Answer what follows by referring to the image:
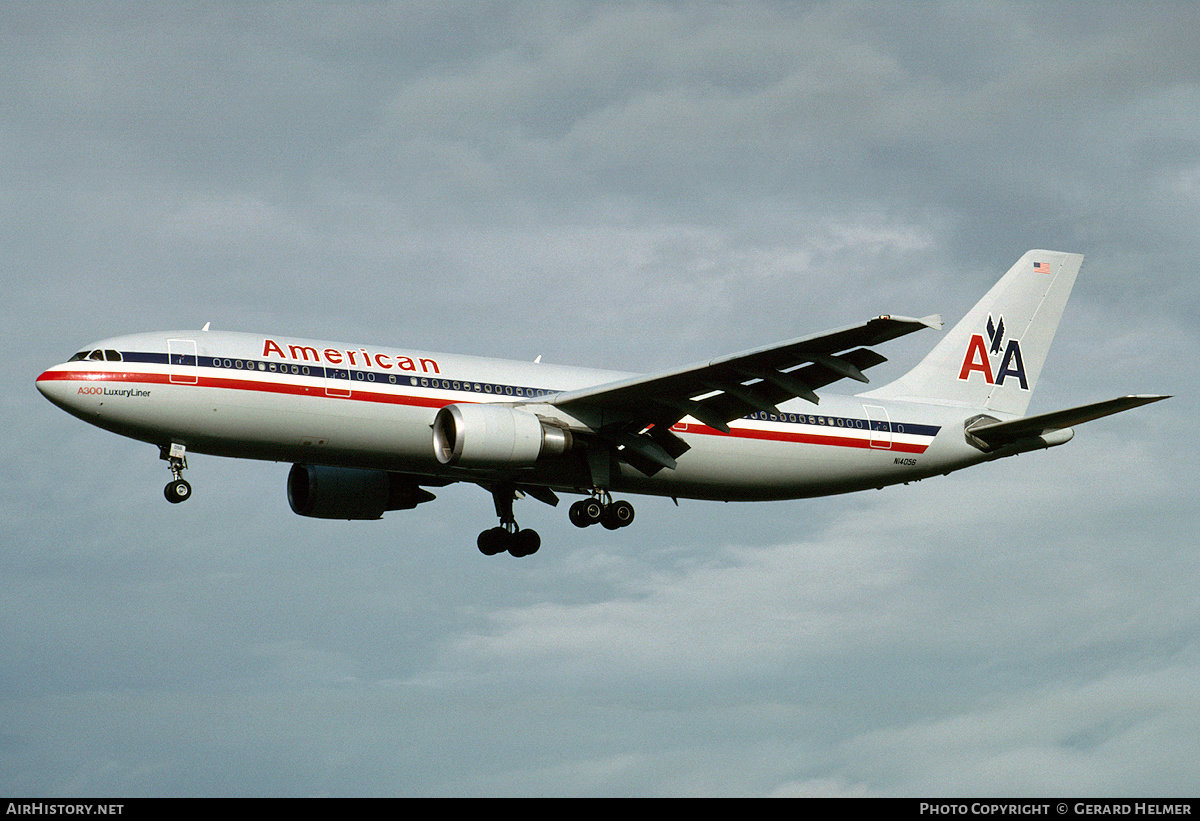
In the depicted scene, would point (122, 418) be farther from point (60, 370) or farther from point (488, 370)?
point (488, 370)

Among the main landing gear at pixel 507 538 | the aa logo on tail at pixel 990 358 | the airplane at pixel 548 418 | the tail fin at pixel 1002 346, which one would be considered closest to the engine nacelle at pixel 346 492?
the airplane at pixel 548 418

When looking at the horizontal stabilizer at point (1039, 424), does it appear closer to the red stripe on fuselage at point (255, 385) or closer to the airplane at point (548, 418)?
the airplane at point (548, 418)

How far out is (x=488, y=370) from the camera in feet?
119

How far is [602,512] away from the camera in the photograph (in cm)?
3709

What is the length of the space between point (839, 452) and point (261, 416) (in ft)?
53.2

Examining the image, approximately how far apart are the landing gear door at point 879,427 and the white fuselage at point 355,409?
2.98ft

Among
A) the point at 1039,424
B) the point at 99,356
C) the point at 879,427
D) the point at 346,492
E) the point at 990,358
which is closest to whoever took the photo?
the point at 99,356

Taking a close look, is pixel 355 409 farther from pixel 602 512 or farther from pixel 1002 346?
pixel 1002 346

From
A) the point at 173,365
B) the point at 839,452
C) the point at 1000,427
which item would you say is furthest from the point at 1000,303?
the point at 173,365

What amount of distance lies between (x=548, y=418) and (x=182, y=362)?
9.03 m

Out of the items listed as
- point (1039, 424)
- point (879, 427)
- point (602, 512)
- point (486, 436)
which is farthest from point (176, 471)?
point (1039, 424)
